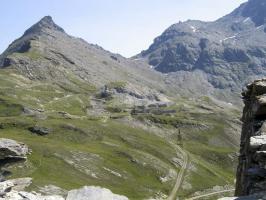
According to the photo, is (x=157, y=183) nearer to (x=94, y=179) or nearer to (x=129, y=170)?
(x=129, y=170)

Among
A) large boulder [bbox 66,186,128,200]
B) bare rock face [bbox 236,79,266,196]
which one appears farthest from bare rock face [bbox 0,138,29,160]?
large boulder [bbox 66,186,128,200]

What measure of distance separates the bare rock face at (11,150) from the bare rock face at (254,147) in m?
106

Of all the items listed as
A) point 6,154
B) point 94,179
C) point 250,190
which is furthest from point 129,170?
point 250,190

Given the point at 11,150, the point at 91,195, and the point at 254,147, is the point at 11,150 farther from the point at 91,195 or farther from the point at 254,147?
the point at 254,147

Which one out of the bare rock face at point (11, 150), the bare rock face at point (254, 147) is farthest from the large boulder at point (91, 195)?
the bare rock face at point (11, 150)

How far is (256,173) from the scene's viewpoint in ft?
96.3

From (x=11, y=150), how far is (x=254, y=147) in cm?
12478

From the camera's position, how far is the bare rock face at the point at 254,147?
28844 mm

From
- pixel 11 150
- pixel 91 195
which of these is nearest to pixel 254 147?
pixel 91 195

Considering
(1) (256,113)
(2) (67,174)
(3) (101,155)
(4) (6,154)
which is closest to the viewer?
(1) (256,113)

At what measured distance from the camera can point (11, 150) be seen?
14688cm

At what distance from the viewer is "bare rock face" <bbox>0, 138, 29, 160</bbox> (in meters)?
144

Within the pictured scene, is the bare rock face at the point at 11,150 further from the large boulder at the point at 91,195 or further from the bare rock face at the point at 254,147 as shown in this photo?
the large boulder at the point at 91,195

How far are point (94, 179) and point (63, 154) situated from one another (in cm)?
1983
